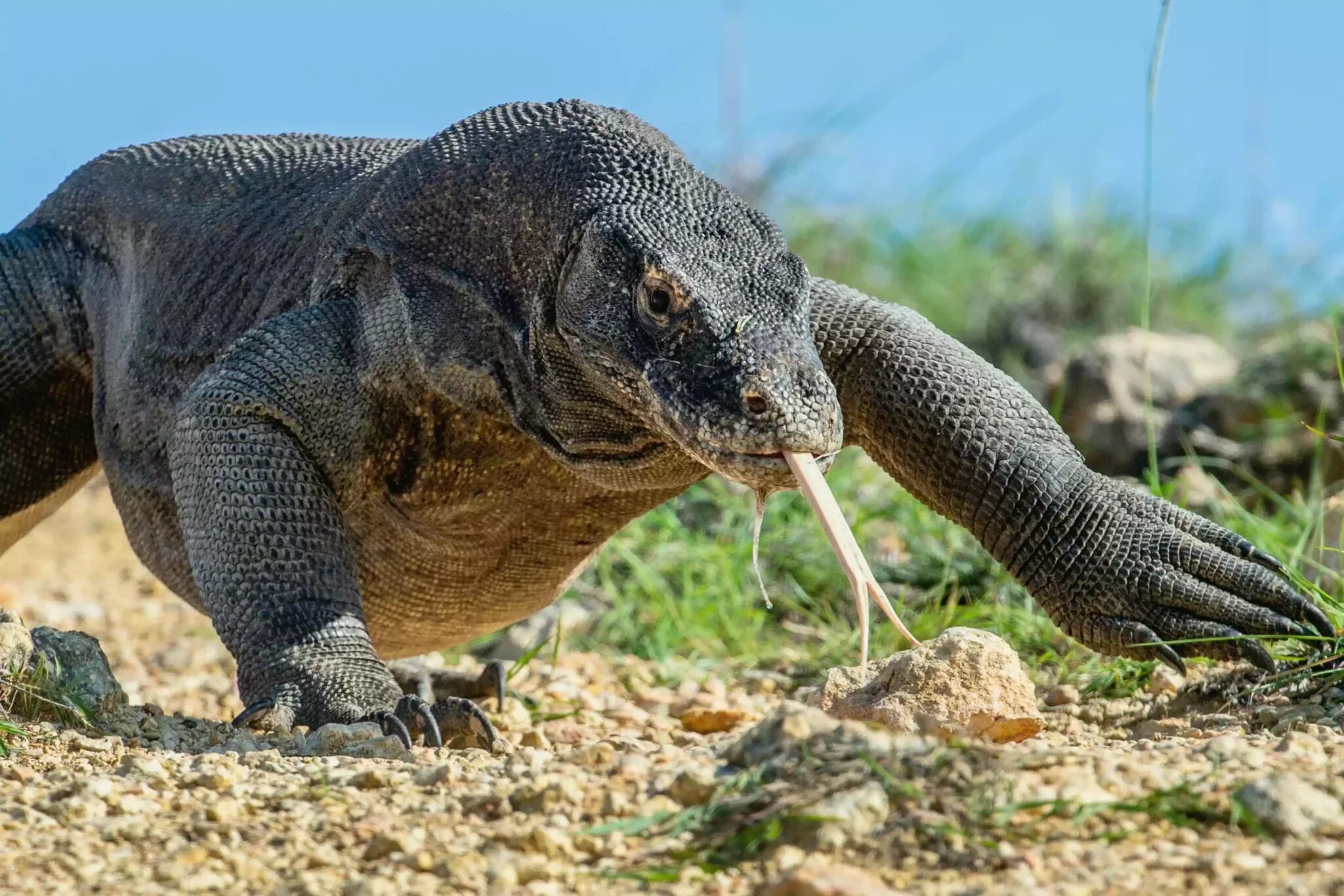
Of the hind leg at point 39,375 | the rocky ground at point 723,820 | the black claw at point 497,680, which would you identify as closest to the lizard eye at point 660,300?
the rocky ground at point 723,820

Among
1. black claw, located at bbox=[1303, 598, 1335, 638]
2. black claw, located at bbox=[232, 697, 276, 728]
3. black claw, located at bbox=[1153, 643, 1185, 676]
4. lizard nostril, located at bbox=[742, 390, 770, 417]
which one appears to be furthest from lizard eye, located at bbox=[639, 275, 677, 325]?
black claw, located at bbox=[1303, 598, 1335, 638]

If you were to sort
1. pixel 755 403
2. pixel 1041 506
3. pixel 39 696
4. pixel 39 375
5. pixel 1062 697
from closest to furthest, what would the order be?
pixel 755 403, pixel 39 696, pixel 1041 506, pixel 1062 697, pixel 39 375

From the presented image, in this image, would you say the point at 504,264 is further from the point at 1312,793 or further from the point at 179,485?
the point at 1312,793

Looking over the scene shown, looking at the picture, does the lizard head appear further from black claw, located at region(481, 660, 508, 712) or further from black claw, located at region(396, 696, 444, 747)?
black claw, located at region(481, 660, 508, 712)

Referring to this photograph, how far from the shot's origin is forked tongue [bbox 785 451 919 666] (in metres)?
3.23

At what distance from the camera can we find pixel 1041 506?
440 centimetres

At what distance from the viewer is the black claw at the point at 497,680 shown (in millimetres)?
5188

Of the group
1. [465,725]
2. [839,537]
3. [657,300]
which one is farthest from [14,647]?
[839,537]

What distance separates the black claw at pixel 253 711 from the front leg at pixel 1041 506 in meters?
1.61

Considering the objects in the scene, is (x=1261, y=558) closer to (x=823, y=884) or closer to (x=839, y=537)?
(x=839, y=537)

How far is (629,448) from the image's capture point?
4.11m

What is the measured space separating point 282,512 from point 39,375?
1.69 m

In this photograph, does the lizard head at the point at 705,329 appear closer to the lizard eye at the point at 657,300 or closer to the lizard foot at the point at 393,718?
the lizard eye at the point at 657,300

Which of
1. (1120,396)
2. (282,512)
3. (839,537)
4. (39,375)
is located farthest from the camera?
(1120,396)
